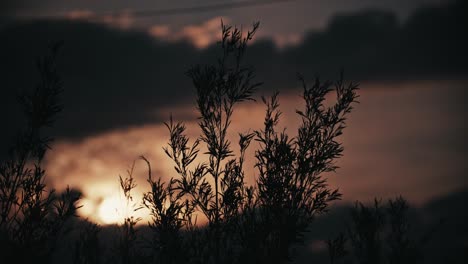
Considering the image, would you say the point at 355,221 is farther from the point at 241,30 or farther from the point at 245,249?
the point at 241,30

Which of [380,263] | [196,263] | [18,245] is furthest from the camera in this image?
Result: [380,263]

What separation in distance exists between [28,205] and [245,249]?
16.7 ft

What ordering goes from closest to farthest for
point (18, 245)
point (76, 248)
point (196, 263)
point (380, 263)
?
point (18, 245)
point (76, 248)
point (196, 263)
point (380, 263)

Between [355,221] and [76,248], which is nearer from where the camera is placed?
[76,248]

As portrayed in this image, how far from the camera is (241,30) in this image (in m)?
14.6

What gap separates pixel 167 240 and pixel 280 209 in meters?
3.17

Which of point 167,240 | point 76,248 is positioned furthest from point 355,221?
point 76,248

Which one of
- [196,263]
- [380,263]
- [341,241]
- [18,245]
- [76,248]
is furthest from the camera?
[380,263]

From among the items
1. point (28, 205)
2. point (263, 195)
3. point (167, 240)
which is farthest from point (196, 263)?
point (28, 205)

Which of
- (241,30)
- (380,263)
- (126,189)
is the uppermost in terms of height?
(241,30)

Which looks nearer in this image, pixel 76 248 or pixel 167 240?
pixel 76 248

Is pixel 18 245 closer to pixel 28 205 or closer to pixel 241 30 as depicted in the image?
pixel 28 205

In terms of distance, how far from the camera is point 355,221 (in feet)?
59.6

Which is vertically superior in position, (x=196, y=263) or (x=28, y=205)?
(x=28, y=205)
